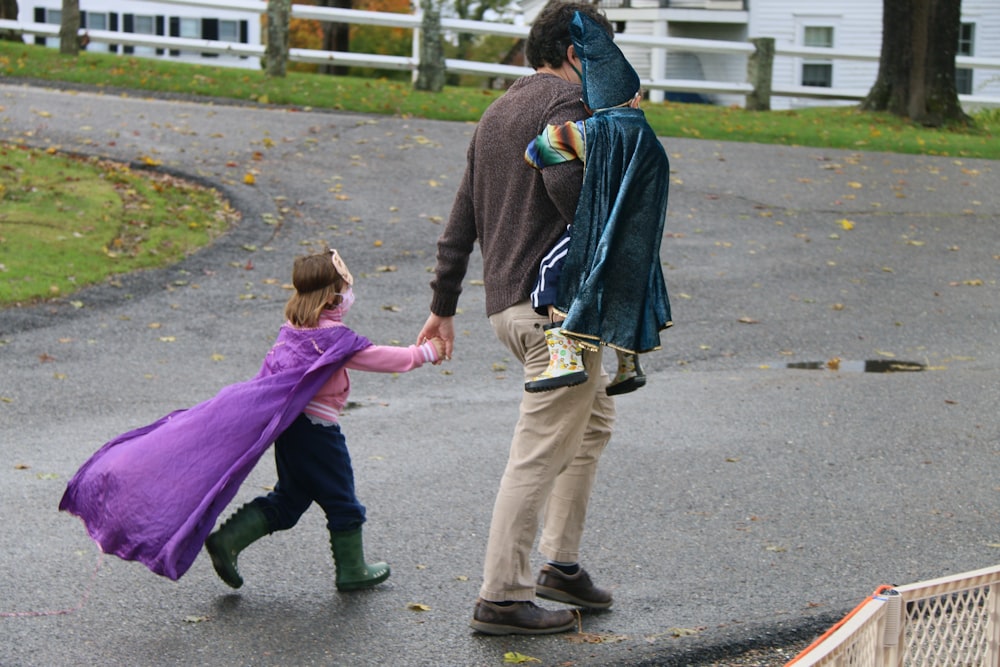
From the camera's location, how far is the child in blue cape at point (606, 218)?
399cm

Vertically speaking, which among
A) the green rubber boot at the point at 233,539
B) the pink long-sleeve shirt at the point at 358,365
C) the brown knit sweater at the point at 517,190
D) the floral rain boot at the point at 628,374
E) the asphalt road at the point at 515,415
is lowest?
the asphalt road at the point at 515,415

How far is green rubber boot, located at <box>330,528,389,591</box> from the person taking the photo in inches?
186

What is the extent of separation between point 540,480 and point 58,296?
6.28 meters

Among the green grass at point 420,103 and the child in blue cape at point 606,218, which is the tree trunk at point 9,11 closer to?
the green grass at point 420,103

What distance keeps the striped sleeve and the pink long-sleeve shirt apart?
92 cm

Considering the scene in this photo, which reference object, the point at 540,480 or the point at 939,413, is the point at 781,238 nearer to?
the point at 939,413

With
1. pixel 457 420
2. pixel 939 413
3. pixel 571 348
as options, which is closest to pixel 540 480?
pixel 571 348

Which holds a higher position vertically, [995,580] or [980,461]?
[995,580]

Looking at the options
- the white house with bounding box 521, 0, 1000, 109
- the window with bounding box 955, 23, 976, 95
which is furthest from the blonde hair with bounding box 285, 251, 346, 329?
the window with bounding box 955, 23, 976, 95

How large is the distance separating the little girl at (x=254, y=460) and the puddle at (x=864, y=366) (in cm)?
455

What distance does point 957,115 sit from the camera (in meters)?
20.1

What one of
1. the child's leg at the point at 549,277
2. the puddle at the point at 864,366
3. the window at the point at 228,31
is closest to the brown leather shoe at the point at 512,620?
the child's leg at the point at 549,277

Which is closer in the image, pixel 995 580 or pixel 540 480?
pixel 995 580

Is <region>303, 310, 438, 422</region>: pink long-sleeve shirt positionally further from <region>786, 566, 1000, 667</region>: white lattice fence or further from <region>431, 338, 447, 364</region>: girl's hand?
<region>786, 566, 1000, 667</region>: white lattice fence
